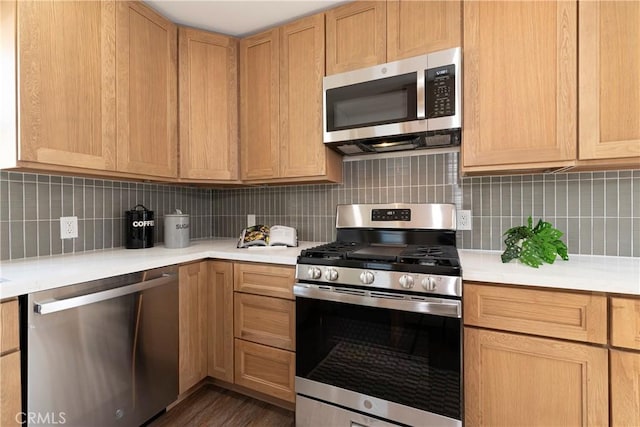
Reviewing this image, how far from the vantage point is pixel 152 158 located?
5.94 feet

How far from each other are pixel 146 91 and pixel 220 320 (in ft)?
4.78

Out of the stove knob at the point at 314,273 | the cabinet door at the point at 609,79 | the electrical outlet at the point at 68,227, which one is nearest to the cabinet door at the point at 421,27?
the cabinet door at the point at 609,79

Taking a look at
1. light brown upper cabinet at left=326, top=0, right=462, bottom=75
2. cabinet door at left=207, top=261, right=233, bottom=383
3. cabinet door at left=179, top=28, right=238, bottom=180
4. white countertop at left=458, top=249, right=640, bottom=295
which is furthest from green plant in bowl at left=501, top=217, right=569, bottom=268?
cabinet door at left=179, top=28, right=238, bottom=180

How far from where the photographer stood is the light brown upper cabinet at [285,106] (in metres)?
1.83

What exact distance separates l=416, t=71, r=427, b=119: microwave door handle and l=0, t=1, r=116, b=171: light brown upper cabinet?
1.63 meters

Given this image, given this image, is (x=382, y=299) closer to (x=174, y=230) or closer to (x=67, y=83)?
(x=174, y=230)

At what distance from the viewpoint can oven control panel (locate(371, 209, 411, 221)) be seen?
6.06ft

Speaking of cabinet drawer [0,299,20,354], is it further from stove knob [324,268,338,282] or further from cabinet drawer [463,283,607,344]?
cabinet drawer [463,283,607,344]

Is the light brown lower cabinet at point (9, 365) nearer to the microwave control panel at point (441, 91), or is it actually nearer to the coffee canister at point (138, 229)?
the coffee canister at point (138, 229)

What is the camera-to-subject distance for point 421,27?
1.56 metres

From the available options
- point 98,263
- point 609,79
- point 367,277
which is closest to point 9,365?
point 98,263

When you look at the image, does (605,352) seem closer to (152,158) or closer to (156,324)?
(156,324)

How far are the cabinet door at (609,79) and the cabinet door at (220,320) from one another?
191 cm

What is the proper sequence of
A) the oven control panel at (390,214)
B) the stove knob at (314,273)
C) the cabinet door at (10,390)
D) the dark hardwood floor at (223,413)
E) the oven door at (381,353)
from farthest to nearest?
the oven control panel at (390,214), the dark hardwood floor at (223,413), the stove knob at (314,273), the oven door at (381,353), the cabinet door at (10,390)
